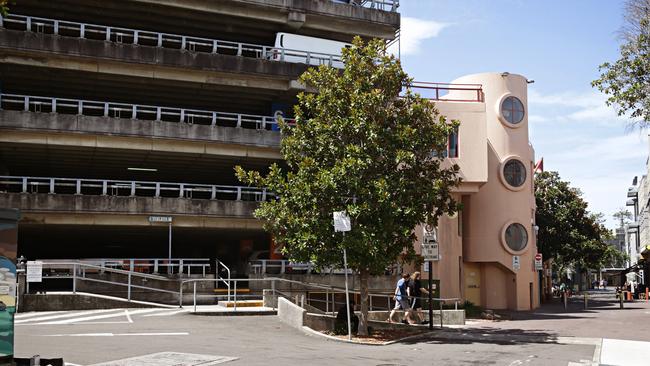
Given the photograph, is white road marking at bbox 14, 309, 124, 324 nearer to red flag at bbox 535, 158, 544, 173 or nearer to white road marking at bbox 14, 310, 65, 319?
white road marking at bbox 14, 310, 65, 319

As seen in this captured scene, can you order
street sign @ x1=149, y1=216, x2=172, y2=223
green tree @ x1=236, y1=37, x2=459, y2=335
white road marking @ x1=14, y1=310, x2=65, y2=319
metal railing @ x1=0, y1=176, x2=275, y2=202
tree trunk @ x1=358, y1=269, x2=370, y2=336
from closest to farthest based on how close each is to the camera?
green tree @ x1=236, y1=37, x2=459, y2=335 < tree trunk @ x1=358, y1=269, x2=370, y2=336 < white road marking @ x1=14, y1=310, x2=65, y2=319 < metal railing @ x1=0, y1=176, x2=275, y2=202 < street sign @ x1=149, y1=216, x2=172, y2=223

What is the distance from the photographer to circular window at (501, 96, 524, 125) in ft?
125

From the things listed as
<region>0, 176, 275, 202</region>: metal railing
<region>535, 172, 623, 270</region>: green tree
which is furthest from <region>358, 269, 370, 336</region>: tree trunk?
<region>535, 172, 623, 270</region>: green tree

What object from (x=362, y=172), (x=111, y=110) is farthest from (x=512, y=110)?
(x=362, y=172)

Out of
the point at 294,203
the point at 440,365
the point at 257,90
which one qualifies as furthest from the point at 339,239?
the point at 257,90

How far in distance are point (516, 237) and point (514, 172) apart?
3.51 m

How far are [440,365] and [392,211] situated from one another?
5519mm

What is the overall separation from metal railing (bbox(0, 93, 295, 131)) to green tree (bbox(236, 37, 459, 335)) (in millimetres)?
12783

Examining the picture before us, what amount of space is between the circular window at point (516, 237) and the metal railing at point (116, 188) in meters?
13.0

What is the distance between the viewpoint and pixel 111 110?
34469 millimetres

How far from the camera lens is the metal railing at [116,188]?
98.7 ft

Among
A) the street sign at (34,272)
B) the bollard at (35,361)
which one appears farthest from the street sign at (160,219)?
the bollard at (35,361)

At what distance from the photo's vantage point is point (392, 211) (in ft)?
58.4

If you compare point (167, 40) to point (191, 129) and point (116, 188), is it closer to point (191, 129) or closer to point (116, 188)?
point (191, 129)
